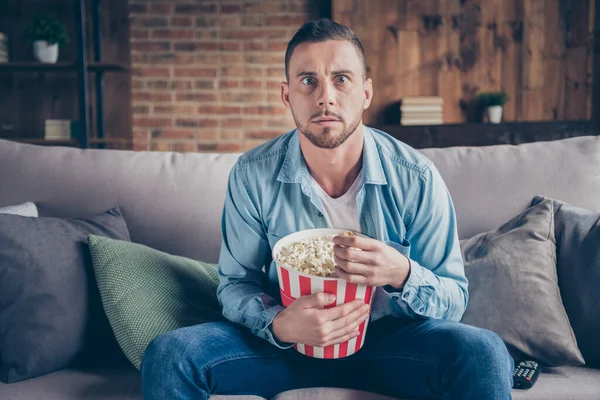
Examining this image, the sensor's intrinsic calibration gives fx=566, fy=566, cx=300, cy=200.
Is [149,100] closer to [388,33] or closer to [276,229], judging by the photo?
[388,33]

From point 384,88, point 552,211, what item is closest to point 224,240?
point 552,211

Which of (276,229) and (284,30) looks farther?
(284,30)

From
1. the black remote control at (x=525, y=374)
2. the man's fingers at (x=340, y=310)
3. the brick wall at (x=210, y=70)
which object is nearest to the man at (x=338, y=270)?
the man's fingers at (x=340, y=310)

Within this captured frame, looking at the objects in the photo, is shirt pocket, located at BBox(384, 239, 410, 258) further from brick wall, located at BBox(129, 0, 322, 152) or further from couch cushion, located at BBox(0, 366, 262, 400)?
brick wall, located at BBox(129, 0, 322, 152)

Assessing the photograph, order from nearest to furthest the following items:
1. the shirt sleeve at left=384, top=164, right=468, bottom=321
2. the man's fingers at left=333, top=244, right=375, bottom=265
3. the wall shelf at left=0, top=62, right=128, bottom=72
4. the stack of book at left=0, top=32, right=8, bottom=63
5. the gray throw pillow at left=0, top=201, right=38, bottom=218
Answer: the man's fingers at left=333, top=244, right=375, bottom=265
the shirt sleeve at left=384, top=164, right=468, bottom=321
the gray throw pillow at left=0, top=201, right=38, bottom=218
the wall shelf at left=0, top=62, right=128, bottom=72
the stack of book at left=0, top=32, right=8, bottom=63

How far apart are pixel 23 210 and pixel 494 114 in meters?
3.27

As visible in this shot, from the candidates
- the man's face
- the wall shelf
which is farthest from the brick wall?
the man's face

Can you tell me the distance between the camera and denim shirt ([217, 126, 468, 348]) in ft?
4.36

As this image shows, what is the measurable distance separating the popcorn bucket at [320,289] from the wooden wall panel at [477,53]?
3.05 m

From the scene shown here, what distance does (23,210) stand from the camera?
1581mm

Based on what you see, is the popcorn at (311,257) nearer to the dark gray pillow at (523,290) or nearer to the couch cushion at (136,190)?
the dark gray pillow at (523,290)

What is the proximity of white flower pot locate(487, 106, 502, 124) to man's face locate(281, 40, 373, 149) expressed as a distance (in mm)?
2864

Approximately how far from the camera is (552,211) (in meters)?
1.50

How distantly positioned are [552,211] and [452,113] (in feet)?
8.96
